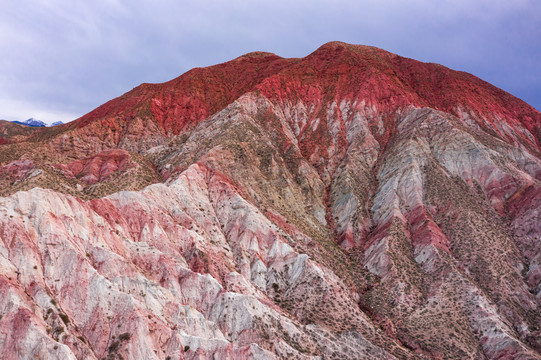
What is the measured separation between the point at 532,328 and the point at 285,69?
98940mm

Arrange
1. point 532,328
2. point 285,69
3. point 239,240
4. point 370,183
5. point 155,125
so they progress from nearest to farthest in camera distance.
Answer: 1. point 532,328
2. point 239,240
3. point 370,183
4. point 155,125
5. point 285,69

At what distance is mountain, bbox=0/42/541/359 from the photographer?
3709cm

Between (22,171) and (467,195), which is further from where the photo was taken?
(467,195)

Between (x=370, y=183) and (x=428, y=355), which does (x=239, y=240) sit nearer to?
(x=428, y=355)

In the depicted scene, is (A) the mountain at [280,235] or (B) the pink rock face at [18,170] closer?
(A) the mountain at [280,235]

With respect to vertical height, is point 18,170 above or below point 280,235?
below

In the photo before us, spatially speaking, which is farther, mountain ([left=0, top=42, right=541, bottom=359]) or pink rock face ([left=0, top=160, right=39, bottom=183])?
pink rock face ([left=0, top=160, right=39, bottom=183])

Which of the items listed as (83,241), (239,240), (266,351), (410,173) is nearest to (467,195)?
(410,173)

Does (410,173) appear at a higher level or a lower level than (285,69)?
lower

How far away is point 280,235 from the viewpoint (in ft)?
199

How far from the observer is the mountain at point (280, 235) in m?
37.1

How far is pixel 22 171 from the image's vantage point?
62.3 m

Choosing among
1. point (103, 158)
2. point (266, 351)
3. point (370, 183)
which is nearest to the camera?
point (266, 351)

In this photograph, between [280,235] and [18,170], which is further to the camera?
[18,170]
